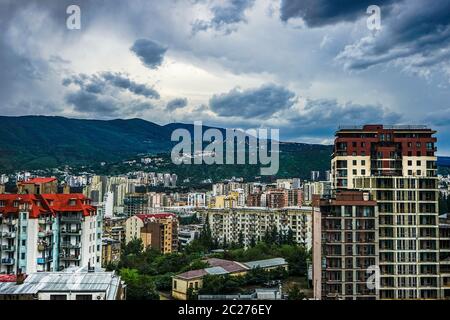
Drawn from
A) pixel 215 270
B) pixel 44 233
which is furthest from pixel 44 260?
pixel 215 270

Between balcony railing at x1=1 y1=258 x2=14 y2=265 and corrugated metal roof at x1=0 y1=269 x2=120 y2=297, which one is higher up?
corrugated metal roof at x1=0 y1=269 x2=120 y2=297

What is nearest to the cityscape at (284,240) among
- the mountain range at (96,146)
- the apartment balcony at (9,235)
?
the apartment balcony at (9,235)

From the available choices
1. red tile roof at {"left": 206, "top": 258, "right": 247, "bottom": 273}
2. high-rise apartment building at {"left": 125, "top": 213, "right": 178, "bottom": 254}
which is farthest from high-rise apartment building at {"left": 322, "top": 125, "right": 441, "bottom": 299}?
high-rise apartment building at {"left": 125, "top": 213, "right": 178, "bottom": 254}

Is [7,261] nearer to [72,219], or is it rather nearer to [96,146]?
[72,219]

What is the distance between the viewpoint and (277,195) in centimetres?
920

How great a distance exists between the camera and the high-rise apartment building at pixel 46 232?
4219 mm

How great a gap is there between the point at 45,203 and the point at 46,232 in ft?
1.09

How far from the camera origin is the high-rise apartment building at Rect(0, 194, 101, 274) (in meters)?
4.22

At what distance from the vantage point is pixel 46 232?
14.5 feet

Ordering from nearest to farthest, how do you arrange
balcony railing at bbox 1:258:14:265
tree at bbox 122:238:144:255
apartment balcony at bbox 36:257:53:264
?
balcony railing at bbox 1:258:14:265 < apartment balcony at bbox 36:257:53:264 < tree at bbox 122:238:144:255

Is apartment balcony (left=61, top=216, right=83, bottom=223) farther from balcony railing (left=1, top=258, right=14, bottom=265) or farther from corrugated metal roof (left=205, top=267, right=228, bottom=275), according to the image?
corrugated metal roof (left=205, top=267, right=228, bottom=275)

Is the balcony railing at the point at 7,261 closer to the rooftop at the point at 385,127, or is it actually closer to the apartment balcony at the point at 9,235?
the apartment balcony at the point at 9,235
